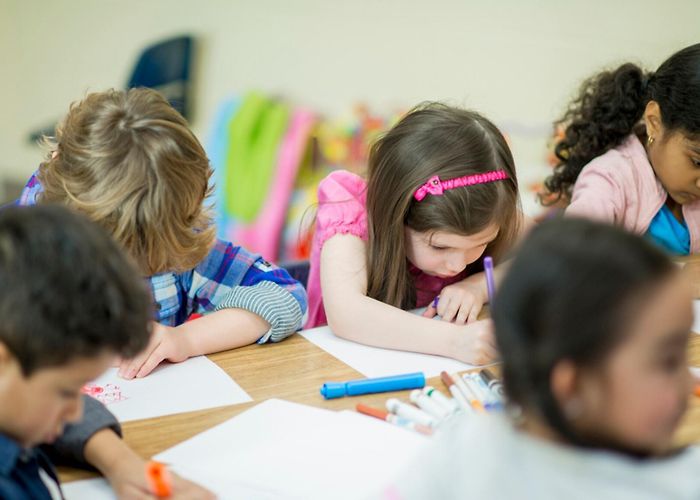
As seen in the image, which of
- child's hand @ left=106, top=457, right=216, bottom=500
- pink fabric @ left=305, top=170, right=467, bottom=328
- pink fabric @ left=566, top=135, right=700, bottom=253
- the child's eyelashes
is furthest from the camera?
pink fabric @ left=566, top=135, right=700, bottom=253

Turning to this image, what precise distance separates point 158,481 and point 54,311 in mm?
238

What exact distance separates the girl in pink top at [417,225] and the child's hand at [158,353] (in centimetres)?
26

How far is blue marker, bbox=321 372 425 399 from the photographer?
3.29 feet

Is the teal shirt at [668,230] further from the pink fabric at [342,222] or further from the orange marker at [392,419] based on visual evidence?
the orange marker at [392,419]

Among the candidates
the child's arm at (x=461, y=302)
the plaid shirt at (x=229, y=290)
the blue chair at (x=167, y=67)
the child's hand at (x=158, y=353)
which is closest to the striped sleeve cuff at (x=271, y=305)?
the plaid shirt at (x=229, y=290)

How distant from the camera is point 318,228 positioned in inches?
56.6

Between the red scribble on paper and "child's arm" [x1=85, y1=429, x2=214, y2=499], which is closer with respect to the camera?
"child's arm" [x1=85, y1=429, x2=214, y2=499]

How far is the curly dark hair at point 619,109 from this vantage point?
4.64 ft

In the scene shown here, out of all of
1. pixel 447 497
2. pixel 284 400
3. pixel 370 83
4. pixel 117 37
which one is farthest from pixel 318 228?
pixel 117 37

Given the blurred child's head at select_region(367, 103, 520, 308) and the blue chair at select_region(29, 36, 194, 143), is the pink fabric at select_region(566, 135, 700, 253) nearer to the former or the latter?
the blurred child's head at select_region(367, 103, 520, 308)

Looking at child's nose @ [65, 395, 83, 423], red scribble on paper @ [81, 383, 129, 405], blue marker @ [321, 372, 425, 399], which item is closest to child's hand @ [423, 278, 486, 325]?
blue marker @ [321, 372, 425, 399]

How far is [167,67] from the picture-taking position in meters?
3.20

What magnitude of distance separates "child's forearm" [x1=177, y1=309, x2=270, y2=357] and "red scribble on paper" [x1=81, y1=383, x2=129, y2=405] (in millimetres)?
138

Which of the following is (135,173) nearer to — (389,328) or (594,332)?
(389,328)
